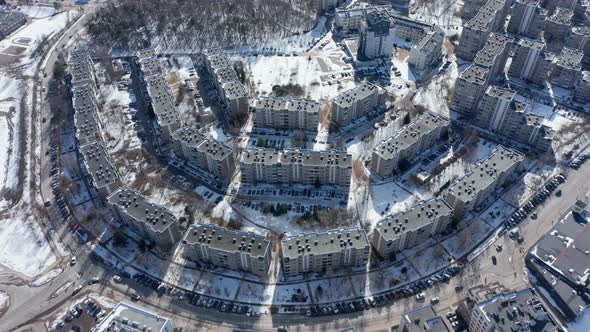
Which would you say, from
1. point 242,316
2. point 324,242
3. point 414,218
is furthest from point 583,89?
point 242,316

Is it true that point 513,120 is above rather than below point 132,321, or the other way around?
above

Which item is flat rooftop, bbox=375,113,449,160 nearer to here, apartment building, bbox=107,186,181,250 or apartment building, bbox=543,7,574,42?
apartment building, bbox=107,186,181,250

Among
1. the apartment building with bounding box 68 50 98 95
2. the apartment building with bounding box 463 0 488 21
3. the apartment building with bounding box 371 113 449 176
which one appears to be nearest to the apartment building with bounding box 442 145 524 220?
the apartment building with bounding box 371 113 449 176

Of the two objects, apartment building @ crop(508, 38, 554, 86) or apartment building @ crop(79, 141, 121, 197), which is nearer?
apartment building @ crop(79, 141, 121, 197)

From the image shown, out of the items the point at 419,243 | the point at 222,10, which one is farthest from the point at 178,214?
the point at 222,10

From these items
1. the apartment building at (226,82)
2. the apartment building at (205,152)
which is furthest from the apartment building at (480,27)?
the apartment building at (205,152)

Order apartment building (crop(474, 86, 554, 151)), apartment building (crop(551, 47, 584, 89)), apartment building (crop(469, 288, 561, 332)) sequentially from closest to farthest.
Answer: apartment building (crop(469, 288, 561, 332))
apartment building (crop(474, 86, 554, 151))
apartment building (crop(551, 47, 584, 89))

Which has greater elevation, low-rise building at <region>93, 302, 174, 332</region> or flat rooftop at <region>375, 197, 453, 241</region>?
flat rooftop at <region>375, 197, 453, 241</region>

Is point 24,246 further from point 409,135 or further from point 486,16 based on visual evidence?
point 486,16
